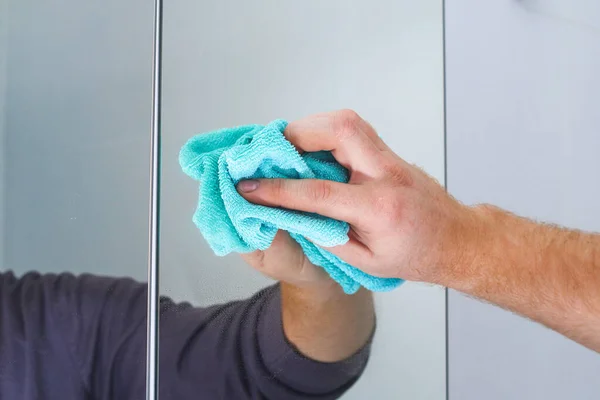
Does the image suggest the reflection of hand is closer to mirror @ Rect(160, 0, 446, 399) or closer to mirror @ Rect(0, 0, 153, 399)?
mirror @ Rect(160, 0, 446, 399)

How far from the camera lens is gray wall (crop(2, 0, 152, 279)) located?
2.33 feet

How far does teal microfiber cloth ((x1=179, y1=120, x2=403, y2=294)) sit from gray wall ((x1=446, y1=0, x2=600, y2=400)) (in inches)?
30.4

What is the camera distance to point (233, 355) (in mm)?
758

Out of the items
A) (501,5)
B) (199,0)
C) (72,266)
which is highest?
(501,5)

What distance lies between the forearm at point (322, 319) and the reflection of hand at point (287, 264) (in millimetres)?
16

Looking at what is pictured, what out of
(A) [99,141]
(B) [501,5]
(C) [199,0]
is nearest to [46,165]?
(A) [99,141]

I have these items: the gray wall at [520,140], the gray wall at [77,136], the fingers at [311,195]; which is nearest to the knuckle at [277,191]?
the fingers at [311,195]

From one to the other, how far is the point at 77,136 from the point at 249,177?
0.31 metres

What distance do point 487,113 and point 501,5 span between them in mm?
243

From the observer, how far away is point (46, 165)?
28.7 inches

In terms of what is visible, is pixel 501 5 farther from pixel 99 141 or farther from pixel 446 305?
pixel 99 141

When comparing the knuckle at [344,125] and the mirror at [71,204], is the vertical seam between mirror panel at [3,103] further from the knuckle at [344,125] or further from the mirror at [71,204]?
the knuckle at [344,125]

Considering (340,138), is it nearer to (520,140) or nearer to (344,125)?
(344,125)

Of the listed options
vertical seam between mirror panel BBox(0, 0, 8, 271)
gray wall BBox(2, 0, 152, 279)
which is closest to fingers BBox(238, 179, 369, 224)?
gray wall BBox(2, 0, 152, 279)
